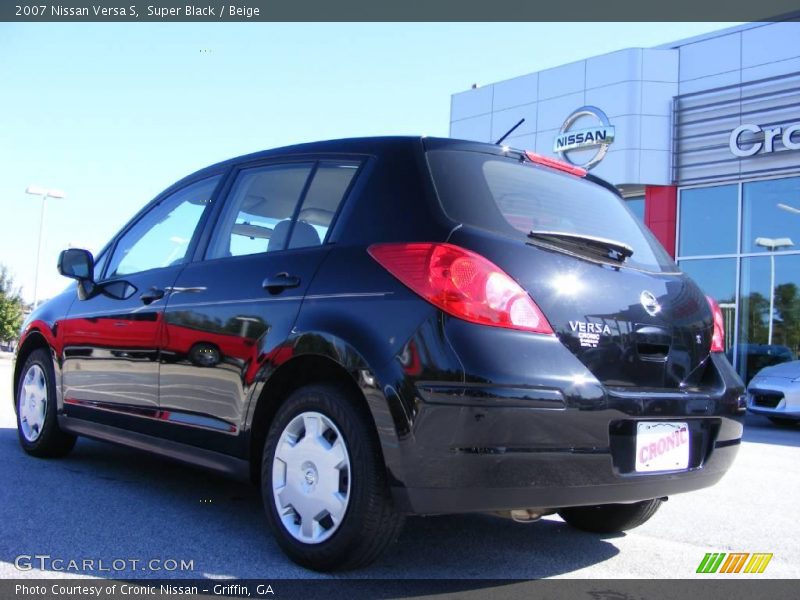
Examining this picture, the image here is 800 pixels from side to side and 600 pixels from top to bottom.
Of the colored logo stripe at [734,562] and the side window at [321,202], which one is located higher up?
the side window at [321,202]

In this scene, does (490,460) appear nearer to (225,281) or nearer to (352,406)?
(352,406)

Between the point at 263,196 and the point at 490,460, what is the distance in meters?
1.85

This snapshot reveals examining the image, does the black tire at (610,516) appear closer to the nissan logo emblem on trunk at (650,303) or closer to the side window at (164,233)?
the nissan logo emblem on trunk at (650,303)

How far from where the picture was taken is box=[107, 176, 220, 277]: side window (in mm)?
4094

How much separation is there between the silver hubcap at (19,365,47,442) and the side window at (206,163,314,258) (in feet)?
6.30

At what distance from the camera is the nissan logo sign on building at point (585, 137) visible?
17.8 meters

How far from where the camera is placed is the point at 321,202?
336cm

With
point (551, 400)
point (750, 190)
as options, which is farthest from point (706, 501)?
point (750, 190)

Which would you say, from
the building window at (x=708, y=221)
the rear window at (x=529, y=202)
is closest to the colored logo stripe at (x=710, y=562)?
the rear window at (x=529, y=202)

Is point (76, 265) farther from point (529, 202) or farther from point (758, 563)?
point (758, 563)

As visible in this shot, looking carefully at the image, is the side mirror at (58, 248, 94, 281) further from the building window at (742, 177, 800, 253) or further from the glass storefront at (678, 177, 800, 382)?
the building window at (742, 177, 800, 253)

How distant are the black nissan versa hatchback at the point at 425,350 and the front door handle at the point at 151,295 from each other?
0.04ft

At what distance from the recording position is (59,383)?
478 centimetres

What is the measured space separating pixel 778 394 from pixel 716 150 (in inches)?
293
